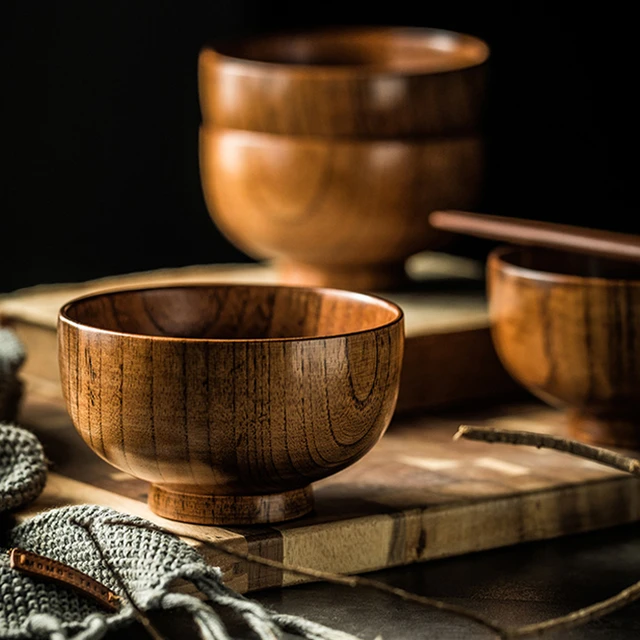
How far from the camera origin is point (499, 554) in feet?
2.72

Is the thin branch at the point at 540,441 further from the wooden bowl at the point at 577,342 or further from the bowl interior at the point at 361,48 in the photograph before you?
the bowl interior at the point at 361,48

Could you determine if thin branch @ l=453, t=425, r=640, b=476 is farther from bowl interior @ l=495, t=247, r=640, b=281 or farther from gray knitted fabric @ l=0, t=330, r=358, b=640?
bowl interior @ l=495, t=247, r=640, b=281

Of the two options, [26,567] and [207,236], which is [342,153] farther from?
[207,236]

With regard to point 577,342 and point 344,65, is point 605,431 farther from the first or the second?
Result: point 344,65

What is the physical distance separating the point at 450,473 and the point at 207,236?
2.64ft

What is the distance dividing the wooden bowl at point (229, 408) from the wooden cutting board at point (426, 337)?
0.25m

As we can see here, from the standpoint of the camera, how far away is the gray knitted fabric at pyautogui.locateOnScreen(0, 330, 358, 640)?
661mm

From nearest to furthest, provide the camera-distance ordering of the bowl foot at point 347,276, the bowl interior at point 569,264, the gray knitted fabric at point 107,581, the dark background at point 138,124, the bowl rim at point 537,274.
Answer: the gray knitted fabric at point 107,581, the bowl rim at point 537,274, the bowl interior at point 569,264, the bowl foot at point 347,276, the dark background at point 138,124

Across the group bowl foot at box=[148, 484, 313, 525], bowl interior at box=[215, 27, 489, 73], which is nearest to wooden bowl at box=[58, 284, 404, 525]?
bowl foot at box=[148, 484, 313, 525]

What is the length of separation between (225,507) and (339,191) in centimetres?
36

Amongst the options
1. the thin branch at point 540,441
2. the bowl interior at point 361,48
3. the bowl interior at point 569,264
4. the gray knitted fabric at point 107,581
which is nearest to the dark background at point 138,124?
the bowl interior at point 361,48

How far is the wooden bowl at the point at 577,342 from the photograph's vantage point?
902mm

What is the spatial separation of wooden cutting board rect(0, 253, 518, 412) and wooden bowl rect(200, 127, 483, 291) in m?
0.05

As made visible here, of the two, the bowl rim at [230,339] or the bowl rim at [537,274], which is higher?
the bowl rim at [230,339]
